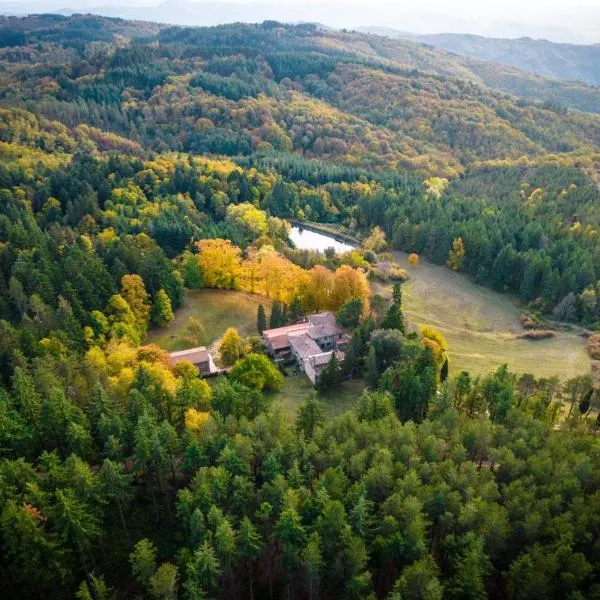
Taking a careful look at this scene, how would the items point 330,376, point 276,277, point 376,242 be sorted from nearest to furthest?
point 330,376 < point 276,277 < point 376,242

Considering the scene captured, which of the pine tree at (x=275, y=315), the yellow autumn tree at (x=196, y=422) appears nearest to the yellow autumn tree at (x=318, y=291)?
the pine tree at (x=275, y=315)

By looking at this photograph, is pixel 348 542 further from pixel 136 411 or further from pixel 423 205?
pixel 423 205

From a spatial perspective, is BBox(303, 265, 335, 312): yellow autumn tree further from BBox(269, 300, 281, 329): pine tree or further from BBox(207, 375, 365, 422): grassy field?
BBox(207, 375, 365, 422): grassy field

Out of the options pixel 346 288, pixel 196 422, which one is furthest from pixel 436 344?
pixel 196 422

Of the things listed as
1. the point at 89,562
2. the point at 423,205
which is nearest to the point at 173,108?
the point at 423,205

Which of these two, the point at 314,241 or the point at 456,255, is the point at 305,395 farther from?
the point at 314,241

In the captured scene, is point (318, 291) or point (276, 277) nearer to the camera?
point (318, 291)

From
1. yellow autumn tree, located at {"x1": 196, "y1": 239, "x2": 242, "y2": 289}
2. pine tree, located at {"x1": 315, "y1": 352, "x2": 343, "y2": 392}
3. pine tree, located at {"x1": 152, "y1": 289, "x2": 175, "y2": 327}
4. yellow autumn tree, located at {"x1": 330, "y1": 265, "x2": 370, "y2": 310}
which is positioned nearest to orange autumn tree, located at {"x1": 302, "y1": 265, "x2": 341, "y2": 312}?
yellow autumn tree, located at {"x1": 330, "y1": 265, "x2": 370, "y2": 310}

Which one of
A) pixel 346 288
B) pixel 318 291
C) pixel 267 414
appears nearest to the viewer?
pixel 267 414

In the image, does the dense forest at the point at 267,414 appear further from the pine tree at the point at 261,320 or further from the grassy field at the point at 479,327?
the grassy field at the point at 479,327
